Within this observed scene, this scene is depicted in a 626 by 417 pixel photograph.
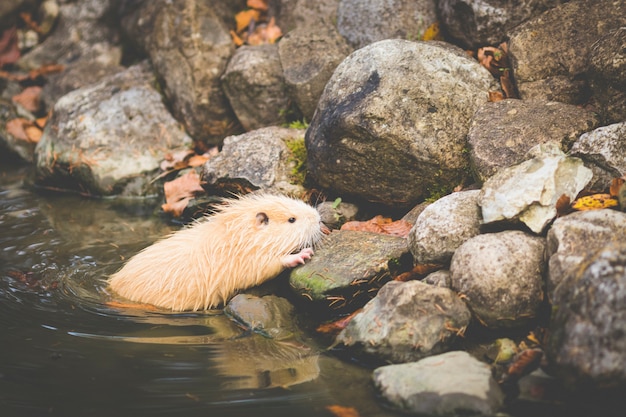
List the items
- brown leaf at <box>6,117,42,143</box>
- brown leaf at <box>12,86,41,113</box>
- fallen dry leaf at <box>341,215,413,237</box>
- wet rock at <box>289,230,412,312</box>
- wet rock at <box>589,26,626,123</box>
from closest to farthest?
wet rock at <box>289,230,412,312</box> → wet rock at <box>589,26,626,123</box> → fallen dry leaf at <box>341,215,413,237</box> → brown leaf at <box>6,117,42,143</box> → brown leaf at <box>12,86,41,113</box>

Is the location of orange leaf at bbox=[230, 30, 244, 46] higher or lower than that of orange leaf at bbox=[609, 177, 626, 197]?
higher

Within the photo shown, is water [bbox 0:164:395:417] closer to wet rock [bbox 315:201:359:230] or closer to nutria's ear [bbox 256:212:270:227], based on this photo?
nutria's ear [bbox 256:212:270:227]

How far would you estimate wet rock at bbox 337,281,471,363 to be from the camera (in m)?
3.77

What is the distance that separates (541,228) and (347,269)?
4.62 feet

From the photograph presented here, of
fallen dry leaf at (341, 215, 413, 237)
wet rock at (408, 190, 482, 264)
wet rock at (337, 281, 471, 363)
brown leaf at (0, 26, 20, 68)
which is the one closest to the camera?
wet rock at (337, 281, 471, 363)

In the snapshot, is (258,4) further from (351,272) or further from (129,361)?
(129,361)

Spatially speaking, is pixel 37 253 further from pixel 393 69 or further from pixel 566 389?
pixel 566 389

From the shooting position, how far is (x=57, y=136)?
844 cm

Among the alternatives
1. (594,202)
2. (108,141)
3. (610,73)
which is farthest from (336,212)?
(108,141)

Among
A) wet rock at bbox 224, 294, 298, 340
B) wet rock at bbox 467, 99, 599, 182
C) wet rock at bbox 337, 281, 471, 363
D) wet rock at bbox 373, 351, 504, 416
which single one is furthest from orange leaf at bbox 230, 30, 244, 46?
wet rock at bbox 373, 351, 504, 416

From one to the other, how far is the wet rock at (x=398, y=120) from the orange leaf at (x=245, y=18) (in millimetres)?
3319

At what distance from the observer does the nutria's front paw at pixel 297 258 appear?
194 inches

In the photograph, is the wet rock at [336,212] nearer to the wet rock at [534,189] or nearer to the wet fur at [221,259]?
the wet fur at [221,259]

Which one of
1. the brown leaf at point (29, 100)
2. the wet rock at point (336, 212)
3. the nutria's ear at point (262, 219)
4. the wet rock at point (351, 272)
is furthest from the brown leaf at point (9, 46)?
the wet rock at point (351, 272)
